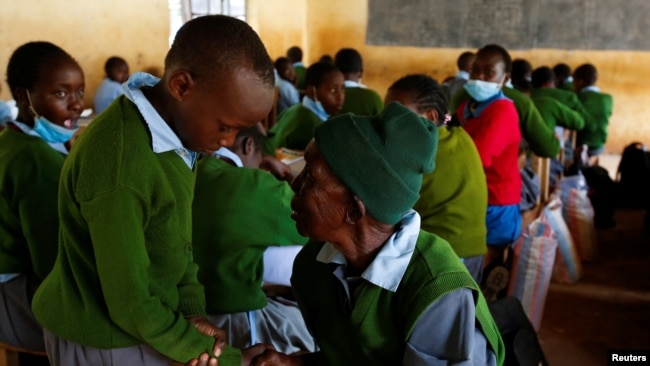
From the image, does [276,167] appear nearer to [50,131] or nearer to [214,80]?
[50,131]

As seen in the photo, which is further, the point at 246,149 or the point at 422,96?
the point at 422,96

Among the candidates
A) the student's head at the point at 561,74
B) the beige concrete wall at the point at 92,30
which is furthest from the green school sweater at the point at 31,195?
the student's head at the point at 561,74

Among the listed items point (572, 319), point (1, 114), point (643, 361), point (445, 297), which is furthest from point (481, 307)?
point (1, 114)

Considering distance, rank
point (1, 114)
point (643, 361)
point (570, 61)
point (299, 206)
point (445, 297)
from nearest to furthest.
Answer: point (445, 297)
point (299, 206)
point (643, 361)
point (1, 114)
point (570, 61)

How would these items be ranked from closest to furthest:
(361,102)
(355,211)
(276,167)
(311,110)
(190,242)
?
1. (355,211)
2. (190,242)
3. (276,167)
4. (311,110)
5. (361,102)

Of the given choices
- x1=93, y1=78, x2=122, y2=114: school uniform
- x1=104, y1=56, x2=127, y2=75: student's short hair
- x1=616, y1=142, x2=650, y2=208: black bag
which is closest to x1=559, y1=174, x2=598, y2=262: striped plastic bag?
x1=616, y1=142, x2=650, y2=208: black bag

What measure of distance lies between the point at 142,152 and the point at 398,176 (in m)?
0.46

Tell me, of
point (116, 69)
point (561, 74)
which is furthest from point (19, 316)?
point (561, 74)

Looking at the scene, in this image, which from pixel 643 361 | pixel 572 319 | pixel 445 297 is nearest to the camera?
A: pixel 445 297

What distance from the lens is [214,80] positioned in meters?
1.12

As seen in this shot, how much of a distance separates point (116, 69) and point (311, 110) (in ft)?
8.84

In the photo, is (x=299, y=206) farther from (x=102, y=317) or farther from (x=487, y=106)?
(x=487, y=106)

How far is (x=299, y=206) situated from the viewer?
122cm

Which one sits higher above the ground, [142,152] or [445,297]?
[142,152]
